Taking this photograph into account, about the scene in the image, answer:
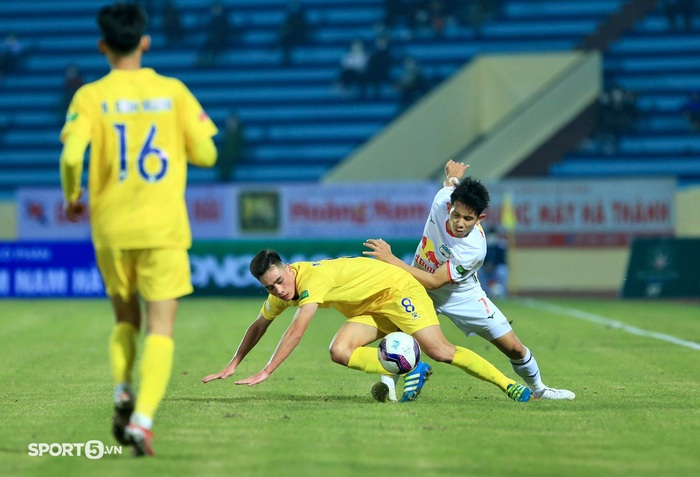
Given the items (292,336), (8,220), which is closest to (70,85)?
(8,220)

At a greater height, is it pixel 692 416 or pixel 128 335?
pixel 128 335

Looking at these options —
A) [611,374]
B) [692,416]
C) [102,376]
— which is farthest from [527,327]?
[692,416]

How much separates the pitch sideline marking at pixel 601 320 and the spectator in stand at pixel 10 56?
17157 millimetres

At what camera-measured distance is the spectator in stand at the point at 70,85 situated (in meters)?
33.2

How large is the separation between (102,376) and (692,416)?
17.1 ft

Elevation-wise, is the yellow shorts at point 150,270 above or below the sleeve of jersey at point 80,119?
below

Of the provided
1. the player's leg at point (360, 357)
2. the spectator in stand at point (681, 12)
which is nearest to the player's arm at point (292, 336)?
the player's leg at point (360, 357)

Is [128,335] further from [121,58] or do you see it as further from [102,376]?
[102,376]

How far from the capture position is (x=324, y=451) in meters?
6.31

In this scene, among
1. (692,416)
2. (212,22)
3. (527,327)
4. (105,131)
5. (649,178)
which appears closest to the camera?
(105,131)

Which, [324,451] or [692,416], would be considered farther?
[692,416]

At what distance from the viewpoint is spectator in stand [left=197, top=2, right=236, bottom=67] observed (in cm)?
3447

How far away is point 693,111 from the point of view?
31.9m

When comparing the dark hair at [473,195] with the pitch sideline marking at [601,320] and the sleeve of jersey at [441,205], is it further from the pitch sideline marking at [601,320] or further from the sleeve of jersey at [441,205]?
the pitch sideline marking at [601,320]
